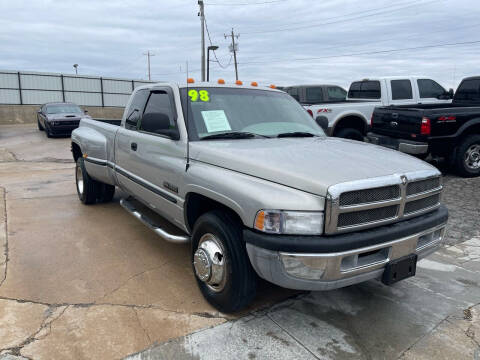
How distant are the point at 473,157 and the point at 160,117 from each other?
6758 millimetres

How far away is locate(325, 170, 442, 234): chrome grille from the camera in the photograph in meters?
2.42

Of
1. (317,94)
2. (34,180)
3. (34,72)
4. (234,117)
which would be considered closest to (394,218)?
(234,117)

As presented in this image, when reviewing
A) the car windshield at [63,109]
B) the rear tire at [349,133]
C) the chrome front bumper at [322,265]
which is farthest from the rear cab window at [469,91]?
the car windshield at [63,109]

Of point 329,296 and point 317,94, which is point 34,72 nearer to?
point 317,94

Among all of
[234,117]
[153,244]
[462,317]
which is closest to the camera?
[462,317]

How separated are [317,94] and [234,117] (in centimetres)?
805

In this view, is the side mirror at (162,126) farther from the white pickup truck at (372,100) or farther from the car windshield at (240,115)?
the white pickup truck at (372,100)

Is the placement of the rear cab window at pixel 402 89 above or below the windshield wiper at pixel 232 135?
above

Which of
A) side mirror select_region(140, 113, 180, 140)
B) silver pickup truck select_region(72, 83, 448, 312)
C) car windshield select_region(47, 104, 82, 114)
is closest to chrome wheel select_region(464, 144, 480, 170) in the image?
silver pickup truck select_region(72, 83, 448, 312)

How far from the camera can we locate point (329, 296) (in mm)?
3393

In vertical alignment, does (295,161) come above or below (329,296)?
above

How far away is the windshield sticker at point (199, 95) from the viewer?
3727mm

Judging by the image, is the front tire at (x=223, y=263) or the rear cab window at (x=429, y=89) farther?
the rear cab window at (x=429, y=89)

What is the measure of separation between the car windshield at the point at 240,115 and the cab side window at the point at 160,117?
20 cm
